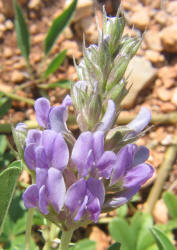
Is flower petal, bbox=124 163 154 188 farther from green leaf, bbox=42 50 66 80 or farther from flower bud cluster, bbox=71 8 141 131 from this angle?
green leaf, bbox=42 50 66 80

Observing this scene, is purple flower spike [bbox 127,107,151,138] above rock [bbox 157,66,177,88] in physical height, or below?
above

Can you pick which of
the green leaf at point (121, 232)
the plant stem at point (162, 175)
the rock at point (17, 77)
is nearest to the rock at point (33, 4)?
the rock at point (17, 77)

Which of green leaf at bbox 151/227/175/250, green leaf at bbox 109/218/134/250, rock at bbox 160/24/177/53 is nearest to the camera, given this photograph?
green leaf at bbox 151/227/175/250

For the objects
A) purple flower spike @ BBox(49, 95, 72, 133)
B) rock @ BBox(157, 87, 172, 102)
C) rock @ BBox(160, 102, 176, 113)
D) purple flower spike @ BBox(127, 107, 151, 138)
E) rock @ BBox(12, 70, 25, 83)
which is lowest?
rock @ BBox(160, 102, 176, 113)

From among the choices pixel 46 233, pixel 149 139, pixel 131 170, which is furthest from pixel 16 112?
pixel 131 170

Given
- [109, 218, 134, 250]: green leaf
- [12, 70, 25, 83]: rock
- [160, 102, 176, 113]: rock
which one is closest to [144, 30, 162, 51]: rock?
[160, 102, 176, 113]: rock

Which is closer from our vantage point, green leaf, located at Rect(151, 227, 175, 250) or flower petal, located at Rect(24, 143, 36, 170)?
flower petal, located at Rect(24, 143, 36, 170)

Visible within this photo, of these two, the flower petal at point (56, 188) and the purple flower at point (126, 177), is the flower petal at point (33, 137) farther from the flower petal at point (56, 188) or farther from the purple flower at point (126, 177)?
the purple flower at point (126, 177)
